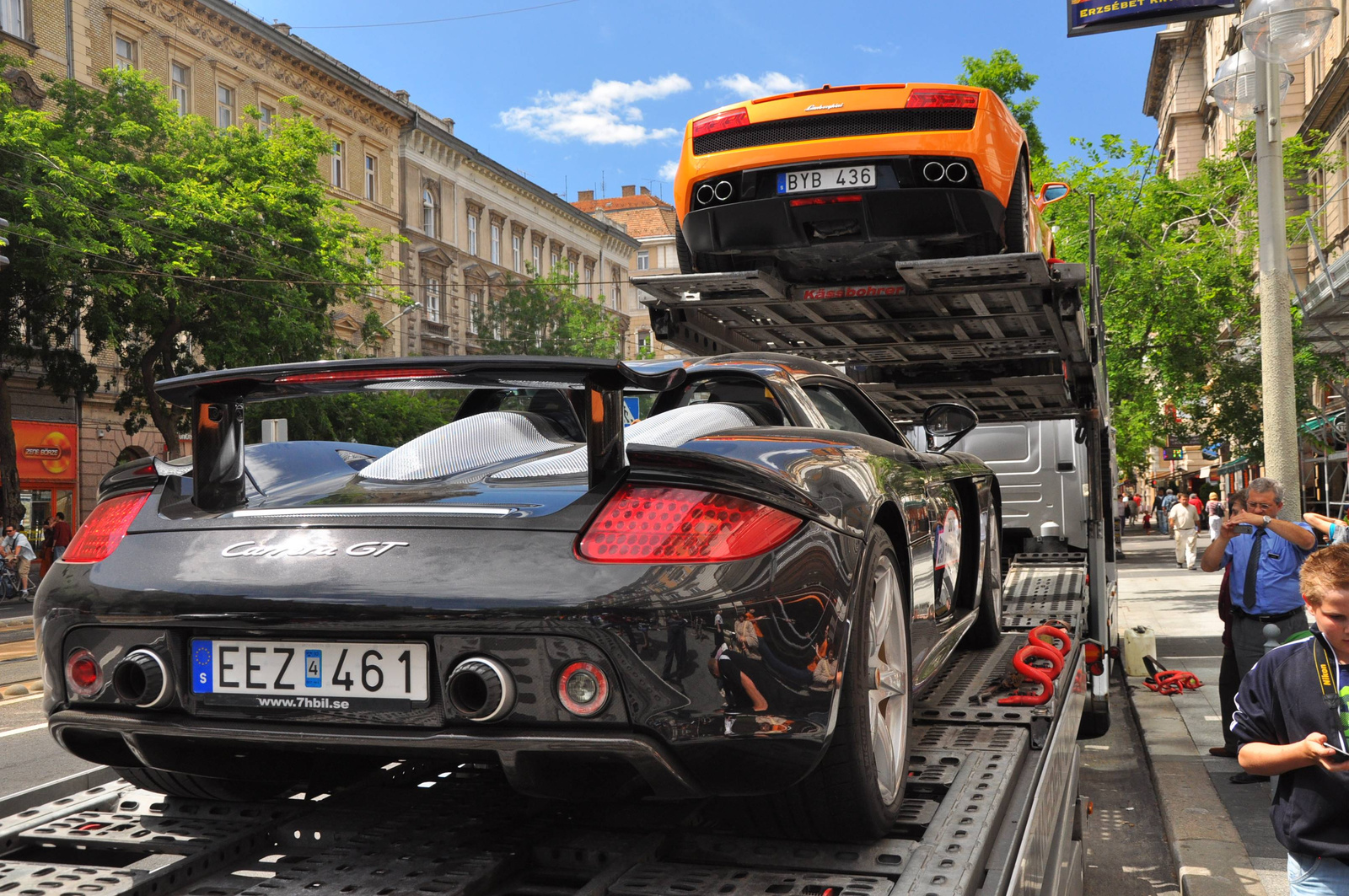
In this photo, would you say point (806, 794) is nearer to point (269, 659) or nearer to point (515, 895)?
point (515, 895)

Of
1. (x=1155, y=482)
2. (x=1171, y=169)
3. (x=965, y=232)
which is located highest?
(x=1171, y=169)

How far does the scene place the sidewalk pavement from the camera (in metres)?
5.32

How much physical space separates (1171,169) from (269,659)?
6973cm

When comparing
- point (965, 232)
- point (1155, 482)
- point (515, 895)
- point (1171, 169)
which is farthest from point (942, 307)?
point (1155, 482)

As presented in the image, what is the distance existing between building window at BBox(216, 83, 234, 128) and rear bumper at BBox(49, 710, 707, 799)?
117 ft

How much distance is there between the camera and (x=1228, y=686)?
7.76m

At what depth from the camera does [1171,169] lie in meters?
65.2

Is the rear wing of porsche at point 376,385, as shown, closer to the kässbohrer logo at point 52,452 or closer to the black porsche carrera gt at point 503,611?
the black porsche carrera gt at point 503,611

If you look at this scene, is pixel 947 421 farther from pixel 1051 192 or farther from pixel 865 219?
pixel 1051 192

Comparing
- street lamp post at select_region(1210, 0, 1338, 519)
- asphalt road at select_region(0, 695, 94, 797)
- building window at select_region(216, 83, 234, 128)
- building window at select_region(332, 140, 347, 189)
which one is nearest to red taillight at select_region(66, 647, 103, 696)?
asphalt road at select_region(0, 695, 94, 797)

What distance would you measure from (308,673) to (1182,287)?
59.6 ft

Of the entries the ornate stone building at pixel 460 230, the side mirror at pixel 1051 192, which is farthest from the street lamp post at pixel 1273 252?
the ornate stone building at pixel 460 230

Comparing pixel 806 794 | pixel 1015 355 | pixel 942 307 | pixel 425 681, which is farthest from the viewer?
pixel 1015 355

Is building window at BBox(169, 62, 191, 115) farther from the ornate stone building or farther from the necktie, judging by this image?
the necktie
